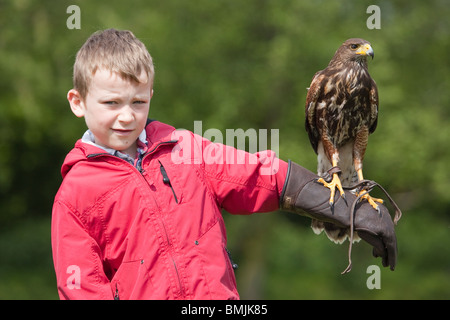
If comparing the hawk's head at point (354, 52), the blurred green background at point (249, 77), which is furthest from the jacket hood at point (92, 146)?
the blurred green background at point (249, 77)

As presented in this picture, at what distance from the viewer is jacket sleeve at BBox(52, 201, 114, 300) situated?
2.18m

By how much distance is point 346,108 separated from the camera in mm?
3732

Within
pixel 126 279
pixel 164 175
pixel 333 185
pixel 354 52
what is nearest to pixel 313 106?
pixel 354 52

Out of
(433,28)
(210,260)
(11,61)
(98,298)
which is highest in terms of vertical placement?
(433,28)

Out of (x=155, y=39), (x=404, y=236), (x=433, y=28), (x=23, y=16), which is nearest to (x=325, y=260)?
(x=404, y=236)

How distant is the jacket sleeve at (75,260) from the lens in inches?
85.8

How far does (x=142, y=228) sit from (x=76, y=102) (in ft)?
1.84

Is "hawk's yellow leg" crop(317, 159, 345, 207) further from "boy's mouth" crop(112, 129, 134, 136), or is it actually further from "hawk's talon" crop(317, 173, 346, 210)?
"boy's mouth" crop(112, 129, 134, 136)

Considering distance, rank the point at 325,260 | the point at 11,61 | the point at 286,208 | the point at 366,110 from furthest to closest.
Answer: the point at 325,260 → the point at 11,61 → the point at 366,110 → the point at 286,208

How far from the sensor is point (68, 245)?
2203 mm

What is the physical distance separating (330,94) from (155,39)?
20.3 ft

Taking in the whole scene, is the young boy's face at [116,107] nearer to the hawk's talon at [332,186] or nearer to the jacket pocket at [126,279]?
the jacket pocket at [126,279]

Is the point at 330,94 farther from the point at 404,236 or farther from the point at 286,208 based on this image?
the point at 404,236

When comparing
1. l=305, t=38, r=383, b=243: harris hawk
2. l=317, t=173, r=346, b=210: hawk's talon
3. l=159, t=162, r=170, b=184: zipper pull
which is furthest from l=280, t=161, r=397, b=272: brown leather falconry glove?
l=305, t=38, r=383, b=243: harris hawk
